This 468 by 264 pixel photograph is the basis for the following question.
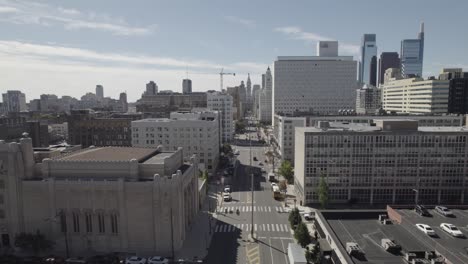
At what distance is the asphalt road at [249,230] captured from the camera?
54938mm

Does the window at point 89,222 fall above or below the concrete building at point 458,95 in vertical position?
below

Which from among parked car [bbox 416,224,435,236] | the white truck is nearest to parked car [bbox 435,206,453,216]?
parked car [bbox 416,224,435,236]

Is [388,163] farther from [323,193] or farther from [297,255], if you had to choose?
[297,255]

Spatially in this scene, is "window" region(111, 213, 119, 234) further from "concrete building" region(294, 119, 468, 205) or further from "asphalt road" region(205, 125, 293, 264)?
"concrete building" region(294, 119, 468, 205)

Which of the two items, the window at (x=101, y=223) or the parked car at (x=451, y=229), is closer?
the parked car at (x=451, y=229)

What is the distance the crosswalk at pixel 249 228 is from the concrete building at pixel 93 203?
11.4 metres

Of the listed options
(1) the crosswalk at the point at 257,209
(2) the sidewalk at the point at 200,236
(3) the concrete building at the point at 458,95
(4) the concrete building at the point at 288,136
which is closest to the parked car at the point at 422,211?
(1) the crosswalk at the point at 257,209

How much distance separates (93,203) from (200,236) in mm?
20701

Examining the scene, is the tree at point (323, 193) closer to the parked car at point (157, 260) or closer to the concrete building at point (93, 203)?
the concrete building at point (93, 203)

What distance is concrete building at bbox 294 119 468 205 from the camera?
7819 centimetres

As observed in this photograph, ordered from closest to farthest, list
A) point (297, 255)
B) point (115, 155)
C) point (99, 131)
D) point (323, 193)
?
point (297, 255)
point (115, 155)
point (323, 193)
point (99, 131)

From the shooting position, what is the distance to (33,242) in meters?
54.0

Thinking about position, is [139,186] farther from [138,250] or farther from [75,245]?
[75,245]

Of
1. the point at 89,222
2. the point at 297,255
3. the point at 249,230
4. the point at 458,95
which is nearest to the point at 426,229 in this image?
the point at 297,255
